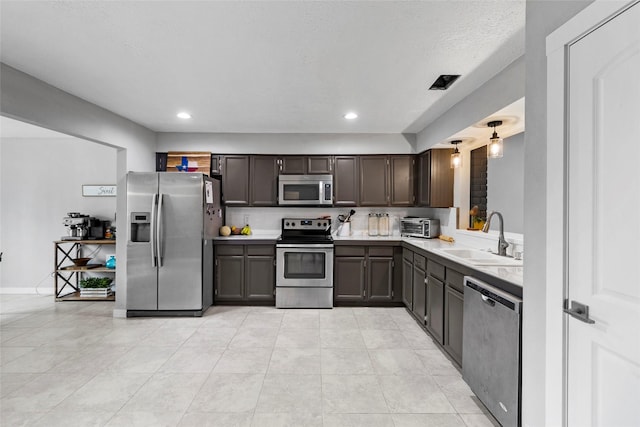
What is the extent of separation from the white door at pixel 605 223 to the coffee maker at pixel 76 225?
562 centimetres

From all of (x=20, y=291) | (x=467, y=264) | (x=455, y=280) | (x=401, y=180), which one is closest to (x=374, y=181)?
(x=401, y=180)

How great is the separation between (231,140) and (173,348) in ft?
9.47

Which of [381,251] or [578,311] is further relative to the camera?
[381,251]

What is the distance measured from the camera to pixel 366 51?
6.98 ft

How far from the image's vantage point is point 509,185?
3004 millimetres

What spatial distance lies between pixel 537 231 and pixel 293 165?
3494mm

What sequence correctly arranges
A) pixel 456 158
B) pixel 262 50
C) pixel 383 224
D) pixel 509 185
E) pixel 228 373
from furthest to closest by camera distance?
1. pixel 383 224
2. pixel 456 158
3. pixel 509 185
4. pixel 228 373
5. pixel 262 50

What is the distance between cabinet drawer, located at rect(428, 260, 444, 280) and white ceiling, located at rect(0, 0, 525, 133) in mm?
1679

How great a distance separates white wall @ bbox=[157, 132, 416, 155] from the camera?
445 centimetres

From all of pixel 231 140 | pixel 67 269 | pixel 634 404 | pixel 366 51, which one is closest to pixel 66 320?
pixel 67 269

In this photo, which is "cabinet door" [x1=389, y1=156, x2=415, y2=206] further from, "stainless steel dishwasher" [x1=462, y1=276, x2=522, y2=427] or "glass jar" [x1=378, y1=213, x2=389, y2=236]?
"stainless steel dishwasher" [x1=462, y1=276, x2=522, y2=427]

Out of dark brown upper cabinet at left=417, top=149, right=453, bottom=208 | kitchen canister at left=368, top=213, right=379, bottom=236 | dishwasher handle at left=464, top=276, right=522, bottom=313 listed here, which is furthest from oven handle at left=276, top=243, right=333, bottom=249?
dishwasher handle at left=464, top=276, right=522, bottom=313

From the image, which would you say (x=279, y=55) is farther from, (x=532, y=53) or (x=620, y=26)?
(x=620, y=26)

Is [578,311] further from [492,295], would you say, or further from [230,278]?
[230,278]
